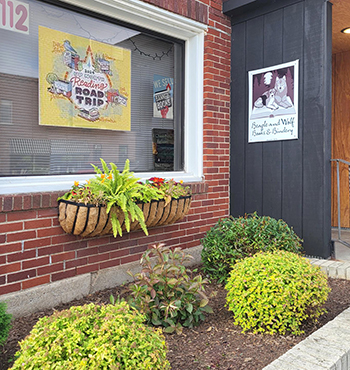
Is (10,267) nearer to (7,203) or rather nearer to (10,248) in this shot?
(10,248)

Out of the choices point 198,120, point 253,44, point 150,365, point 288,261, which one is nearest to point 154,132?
point 198,120

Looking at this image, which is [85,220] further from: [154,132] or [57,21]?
[57,21]

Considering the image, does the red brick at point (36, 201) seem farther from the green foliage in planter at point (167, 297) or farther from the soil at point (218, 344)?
the green foliage in planter at point (167, 297)

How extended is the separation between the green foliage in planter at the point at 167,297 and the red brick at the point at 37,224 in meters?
0.93

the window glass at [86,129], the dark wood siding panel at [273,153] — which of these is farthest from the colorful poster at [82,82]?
the dark wood siding panel at [273,153]

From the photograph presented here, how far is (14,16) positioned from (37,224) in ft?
5.45

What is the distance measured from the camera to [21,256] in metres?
2.83

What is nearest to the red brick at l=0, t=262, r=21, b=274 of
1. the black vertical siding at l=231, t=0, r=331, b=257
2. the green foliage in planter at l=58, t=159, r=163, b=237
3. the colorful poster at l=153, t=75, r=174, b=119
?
the green foliage in planter at l=58, t=159, r=163, b=237

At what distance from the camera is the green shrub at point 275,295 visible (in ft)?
7.61

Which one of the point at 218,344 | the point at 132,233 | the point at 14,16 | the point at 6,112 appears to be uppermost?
the point at 14,16

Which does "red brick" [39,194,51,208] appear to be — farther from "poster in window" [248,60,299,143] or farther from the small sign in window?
"poster in window" [248,60,299,143]

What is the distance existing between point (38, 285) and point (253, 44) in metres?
3.55

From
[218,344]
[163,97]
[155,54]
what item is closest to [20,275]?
[218,344]

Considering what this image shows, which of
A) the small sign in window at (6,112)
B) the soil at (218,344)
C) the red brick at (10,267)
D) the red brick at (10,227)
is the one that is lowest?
the soil at (218,344)
